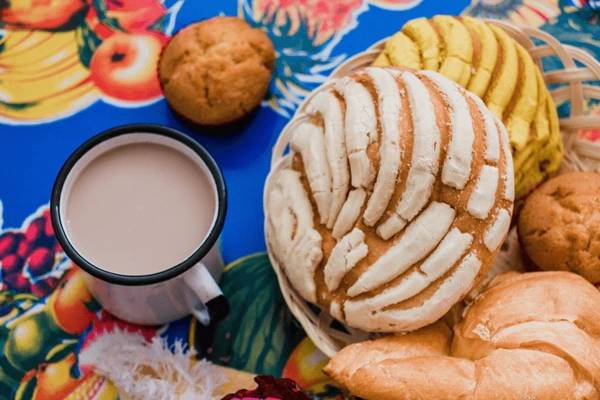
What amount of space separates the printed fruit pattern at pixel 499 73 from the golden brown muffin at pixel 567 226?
39 millimetres

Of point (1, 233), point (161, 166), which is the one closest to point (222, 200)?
point (161, 166)

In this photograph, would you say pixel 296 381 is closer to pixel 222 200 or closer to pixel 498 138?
pixel 222 200

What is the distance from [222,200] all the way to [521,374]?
13.5 inches

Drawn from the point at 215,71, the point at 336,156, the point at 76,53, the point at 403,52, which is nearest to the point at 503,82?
the point at 403,52

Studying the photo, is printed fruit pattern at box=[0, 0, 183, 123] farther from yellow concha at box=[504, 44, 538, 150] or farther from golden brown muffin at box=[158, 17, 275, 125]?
yellow concha at box=[504, 44, 538, 150]

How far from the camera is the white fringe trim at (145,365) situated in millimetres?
938

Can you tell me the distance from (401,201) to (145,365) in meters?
0.37

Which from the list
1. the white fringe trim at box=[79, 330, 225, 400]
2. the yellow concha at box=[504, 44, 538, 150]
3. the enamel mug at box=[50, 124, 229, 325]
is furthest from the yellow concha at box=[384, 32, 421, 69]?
the white fringe trim at box=[79, 330, 225, 400]

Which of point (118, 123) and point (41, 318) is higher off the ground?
point (118, 123)

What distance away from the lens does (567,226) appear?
925 millimetres

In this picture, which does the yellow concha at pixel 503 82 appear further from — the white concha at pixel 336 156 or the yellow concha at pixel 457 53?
the white concha at pixel 336 156

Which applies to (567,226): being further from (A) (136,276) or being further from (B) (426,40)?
(A) (136,276)

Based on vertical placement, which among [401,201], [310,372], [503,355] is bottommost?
[310,372]

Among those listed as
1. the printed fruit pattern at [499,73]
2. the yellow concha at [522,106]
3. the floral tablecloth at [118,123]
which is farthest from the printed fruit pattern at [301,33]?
the yellow concha at [522,106]
